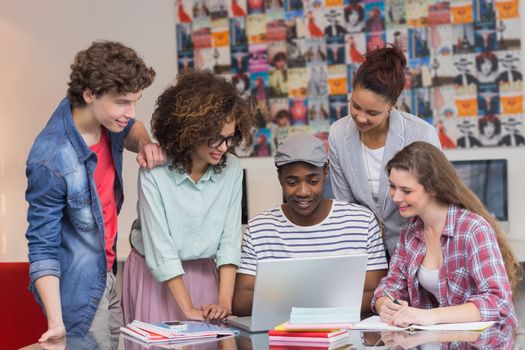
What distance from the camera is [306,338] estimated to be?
76.2 inches

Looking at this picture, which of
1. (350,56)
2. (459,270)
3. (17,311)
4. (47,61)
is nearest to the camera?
(459,270)

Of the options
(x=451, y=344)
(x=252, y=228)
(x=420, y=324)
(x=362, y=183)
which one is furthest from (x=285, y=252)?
(x=451, y=344)

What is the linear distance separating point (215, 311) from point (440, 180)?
2.37ft

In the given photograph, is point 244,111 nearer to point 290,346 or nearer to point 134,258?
point 134,258

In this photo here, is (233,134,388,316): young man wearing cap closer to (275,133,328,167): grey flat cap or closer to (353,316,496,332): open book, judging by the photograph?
(275,133,328,167): grey flat cap

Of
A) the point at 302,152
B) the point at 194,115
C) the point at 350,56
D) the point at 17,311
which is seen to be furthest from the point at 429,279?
the point at 350,56

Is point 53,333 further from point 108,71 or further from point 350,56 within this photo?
point 350,56

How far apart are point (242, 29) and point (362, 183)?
90.6 inches

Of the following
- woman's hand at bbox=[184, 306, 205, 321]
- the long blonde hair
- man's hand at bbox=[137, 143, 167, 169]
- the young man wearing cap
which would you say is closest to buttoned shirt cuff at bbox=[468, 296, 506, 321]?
the long blonde hair

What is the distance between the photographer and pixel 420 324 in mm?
2072

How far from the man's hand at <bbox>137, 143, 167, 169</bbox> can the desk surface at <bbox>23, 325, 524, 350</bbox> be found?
0.52 metres

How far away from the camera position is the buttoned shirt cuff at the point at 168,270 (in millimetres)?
2299

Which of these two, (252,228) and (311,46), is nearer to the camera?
(252,228)

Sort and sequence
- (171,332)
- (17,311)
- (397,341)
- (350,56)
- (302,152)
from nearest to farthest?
(397,341), (171,332), (302,152), (17,311), (350,56)
